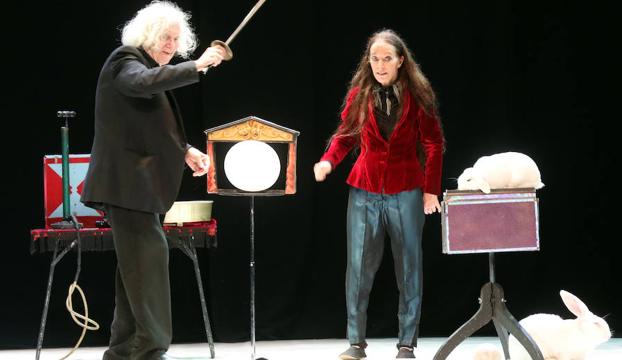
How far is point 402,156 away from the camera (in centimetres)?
451

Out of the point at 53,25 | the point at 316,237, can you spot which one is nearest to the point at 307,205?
the point at 316,237

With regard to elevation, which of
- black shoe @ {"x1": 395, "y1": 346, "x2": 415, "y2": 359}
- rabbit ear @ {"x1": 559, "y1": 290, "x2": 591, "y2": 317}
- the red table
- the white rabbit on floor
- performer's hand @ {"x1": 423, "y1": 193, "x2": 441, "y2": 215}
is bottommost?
black shoe @ {"x1": 395, "y1": 346, "x2": 415, "y2": 359}

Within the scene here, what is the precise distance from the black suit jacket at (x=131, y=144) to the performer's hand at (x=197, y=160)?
17 cm

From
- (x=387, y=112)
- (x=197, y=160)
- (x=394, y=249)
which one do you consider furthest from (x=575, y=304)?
(x=197, y=160)

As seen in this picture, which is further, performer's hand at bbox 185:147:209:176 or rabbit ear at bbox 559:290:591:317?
rabbit ear at bbox 559:290:591:317

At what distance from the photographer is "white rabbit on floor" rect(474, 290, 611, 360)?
4.19 metres

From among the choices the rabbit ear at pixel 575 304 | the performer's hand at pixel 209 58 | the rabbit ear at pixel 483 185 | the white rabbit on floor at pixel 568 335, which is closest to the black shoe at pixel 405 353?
the white rabbit on floor at pixel 568 335

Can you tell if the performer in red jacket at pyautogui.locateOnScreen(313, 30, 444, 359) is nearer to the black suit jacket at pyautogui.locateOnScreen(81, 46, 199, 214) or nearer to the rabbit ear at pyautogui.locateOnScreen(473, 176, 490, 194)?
the rabbit ear at pyautogui.locateOnScreen(473, 176, 490, 194)

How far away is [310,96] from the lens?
18.3ft

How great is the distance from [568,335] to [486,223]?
0.77 meters

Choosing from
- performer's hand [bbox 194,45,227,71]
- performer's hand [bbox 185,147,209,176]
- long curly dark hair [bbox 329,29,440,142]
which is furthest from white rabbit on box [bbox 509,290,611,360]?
performer's hand [bbox 194,45,227,71]

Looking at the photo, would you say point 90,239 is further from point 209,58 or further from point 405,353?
point 405,353

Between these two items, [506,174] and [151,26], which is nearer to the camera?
[151,26]

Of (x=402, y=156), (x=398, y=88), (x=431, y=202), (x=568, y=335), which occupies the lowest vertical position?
(x=568, y=335)
